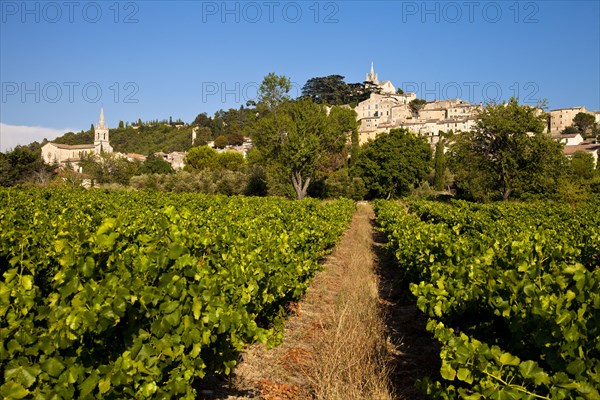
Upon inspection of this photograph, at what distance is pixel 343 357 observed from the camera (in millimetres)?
5137

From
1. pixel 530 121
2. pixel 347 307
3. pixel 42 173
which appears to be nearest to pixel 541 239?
pixel 347 307

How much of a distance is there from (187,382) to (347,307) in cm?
370

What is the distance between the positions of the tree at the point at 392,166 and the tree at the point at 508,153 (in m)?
15.9

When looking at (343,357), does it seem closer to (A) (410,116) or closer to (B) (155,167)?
(B) (155,167)

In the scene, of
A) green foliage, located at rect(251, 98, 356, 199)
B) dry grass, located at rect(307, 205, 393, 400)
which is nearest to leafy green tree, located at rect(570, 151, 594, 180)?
green foliage, located at rect(251, 98, 356, 199)

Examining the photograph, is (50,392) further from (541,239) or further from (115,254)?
(541,239)

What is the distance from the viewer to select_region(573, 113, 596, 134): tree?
12150 centimetres

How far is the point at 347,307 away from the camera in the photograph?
6.86m

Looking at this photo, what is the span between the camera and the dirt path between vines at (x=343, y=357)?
472 cm

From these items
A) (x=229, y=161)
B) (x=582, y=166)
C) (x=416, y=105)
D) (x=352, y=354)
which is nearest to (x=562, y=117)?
(x=416, y=105)

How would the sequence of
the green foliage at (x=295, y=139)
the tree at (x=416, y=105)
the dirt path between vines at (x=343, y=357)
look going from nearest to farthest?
the dirt path between vines at (x=343, y=357) → the green foliage at (x=295, y=139) → the tree at (x=416, y=105)

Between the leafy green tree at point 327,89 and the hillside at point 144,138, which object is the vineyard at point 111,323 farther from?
the hillside at point 144,138

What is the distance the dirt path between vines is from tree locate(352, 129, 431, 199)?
43303 millimetres

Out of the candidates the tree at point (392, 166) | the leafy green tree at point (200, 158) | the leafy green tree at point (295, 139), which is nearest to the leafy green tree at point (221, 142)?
the leafy green tree at point (200, 158)
